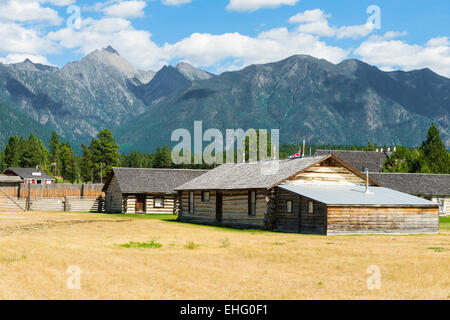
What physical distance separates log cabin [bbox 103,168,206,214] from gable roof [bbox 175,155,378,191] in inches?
510

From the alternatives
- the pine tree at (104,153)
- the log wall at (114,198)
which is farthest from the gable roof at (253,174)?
the pine tree at (104,153)

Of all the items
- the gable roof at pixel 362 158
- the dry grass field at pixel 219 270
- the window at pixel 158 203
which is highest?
the gable roof at pixel 362 158

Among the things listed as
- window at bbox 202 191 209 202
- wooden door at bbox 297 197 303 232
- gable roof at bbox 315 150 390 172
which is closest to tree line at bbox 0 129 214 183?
gable roof at bbox 315 150 390 172

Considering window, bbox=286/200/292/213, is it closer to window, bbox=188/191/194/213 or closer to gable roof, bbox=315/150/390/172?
window, bbox=188/191/194/213

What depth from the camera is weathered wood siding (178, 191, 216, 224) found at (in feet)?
151

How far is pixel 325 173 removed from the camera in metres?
40.3

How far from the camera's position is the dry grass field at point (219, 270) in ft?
42.1

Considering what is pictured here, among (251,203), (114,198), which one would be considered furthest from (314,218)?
(114,198)

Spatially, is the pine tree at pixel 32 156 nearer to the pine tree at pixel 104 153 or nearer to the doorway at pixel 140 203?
the pine tree at pixel 104 153

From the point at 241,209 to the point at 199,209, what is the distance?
24.5 feet

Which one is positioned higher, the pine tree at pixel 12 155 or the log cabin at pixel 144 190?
the pine tree at pixel 12 155

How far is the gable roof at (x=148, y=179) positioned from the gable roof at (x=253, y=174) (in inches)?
503
